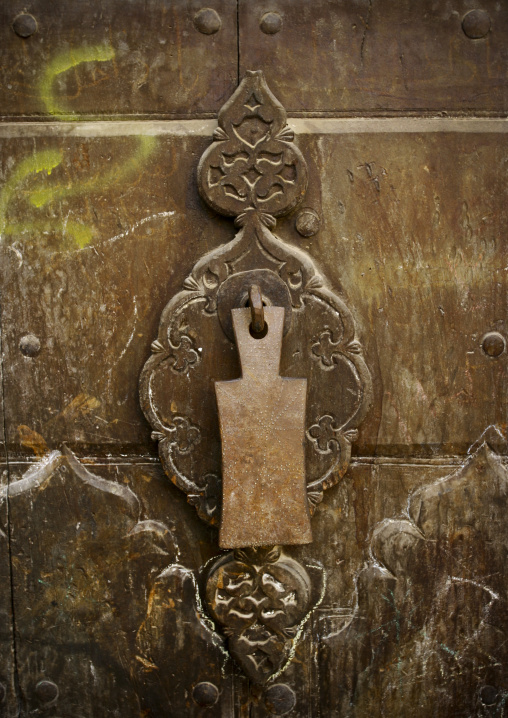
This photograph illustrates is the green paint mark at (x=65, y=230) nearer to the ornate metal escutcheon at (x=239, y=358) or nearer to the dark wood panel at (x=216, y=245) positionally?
the dark wood panel at (x=216, y=245)

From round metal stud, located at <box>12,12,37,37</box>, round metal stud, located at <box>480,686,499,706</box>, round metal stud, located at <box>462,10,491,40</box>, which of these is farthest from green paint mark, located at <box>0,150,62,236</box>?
round metal stud, located at <box>480,686,499,706</box>

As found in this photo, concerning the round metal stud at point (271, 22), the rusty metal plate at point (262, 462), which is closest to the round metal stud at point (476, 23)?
the round metal stud at point (271, 22)

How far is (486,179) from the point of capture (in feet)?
3.05

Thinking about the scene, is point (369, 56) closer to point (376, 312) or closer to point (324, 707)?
point (376, 312)

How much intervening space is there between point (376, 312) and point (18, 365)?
23.3 inches

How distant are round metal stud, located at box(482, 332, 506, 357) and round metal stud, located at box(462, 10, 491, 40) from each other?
465 millimetres

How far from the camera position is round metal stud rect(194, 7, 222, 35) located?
91 cm

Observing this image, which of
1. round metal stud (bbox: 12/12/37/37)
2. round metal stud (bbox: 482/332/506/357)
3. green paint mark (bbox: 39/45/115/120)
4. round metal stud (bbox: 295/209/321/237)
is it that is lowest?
round metal stud (bbox: 482/332/506/357)

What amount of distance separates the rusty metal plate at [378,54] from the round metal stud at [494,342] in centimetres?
35

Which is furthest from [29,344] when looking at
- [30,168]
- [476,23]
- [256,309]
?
[476,23]

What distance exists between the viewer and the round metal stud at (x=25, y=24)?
0.92m

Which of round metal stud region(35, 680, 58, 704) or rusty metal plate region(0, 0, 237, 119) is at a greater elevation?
rusty metal plate region(0, 0, 237, 119)

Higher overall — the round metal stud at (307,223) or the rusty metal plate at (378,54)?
the rusty metal plate at (378,54)

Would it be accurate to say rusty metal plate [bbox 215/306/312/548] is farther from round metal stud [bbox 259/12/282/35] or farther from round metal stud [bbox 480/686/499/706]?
round metal stud [bbox 259/12/282/35]
